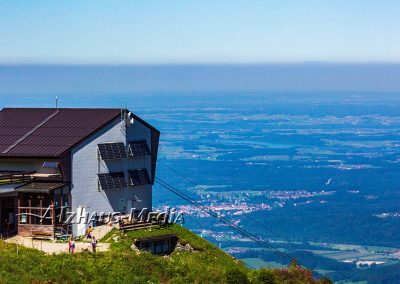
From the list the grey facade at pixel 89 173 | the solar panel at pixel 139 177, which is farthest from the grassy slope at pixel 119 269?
the solar panel at pixel 139 177

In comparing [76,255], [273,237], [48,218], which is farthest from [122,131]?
[273,237]

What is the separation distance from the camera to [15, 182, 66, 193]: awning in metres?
35.8

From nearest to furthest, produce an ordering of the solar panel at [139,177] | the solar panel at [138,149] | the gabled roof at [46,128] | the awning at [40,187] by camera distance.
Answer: the awning at [40,187] < the gabled roof at [46,128] < the solar panel at [138,149] < the solar panel at [139,177]

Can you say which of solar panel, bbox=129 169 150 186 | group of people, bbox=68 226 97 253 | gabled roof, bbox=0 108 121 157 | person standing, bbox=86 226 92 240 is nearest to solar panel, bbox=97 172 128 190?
solar panel, bbox=129 169 150 186

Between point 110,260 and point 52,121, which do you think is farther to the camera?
point 52,121

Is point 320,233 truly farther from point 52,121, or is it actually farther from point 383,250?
point 52,121

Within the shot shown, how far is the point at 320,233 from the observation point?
18325cm

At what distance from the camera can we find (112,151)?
38.8 m

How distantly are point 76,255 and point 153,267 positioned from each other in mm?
2758

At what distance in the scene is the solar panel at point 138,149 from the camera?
131 ft

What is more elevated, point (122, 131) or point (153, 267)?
point (122, 131)

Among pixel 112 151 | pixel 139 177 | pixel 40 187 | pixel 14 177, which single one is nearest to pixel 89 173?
pixel 112 151

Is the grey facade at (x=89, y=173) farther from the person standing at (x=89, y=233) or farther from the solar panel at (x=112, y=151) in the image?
the person standing at (x=89, y=233)

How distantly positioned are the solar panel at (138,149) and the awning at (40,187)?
12.9 feet
